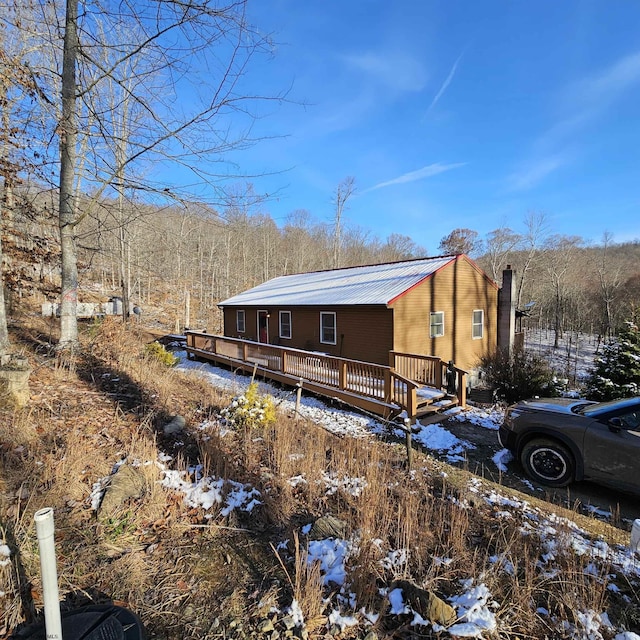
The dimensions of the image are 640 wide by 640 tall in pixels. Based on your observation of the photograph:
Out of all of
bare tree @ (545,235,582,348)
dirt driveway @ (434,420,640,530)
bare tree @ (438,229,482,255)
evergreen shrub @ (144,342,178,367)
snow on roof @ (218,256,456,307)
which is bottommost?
dirt driveway @ (434,420,640,530)

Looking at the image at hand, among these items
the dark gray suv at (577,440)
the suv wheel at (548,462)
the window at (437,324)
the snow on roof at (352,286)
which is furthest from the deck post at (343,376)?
the window at (437,324)

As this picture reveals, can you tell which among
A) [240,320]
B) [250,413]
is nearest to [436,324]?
[250,413]

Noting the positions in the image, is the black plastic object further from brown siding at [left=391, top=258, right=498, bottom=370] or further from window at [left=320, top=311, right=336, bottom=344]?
window at [left=320, top=311, right=336, bottom=344]

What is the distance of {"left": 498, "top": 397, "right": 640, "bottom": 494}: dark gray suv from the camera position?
461 cm

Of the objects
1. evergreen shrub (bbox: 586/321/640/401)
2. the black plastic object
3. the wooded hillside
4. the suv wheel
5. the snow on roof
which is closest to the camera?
the black plastic object

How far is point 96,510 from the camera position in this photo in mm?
3074

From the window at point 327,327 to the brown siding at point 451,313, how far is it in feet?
9.40

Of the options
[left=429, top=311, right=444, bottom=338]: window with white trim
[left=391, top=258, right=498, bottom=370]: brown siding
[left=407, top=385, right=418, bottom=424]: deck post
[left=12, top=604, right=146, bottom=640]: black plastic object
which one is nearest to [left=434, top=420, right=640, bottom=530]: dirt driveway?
[left=407, top=385, right=418, bottom=424]: deck post

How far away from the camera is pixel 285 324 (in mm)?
16391

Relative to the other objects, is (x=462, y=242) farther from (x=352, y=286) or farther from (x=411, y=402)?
(x=411, y=402)

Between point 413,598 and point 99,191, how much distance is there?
8466mm

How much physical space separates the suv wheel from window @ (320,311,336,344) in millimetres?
9026

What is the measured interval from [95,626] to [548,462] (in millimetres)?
5948

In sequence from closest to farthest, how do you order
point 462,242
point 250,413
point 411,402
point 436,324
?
point 250,413
point 411,402
point 436,324
point 462,242
